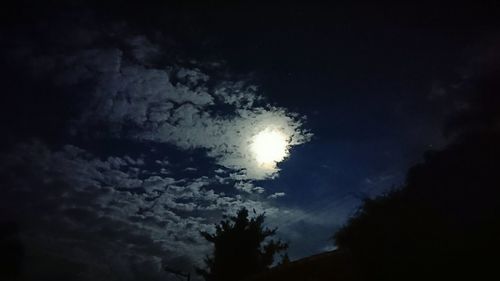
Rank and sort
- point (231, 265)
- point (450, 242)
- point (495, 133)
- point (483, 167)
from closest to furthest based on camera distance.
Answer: point (450, 242)
point (483, 167)
point (495, 133)
point (231, 265)

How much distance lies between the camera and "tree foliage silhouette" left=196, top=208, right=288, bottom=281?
96.9 feet

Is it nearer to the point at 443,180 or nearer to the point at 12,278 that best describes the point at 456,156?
the point at 443,180

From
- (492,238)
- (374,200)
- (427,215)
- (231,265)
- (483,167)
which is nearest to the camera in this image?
(492,238)

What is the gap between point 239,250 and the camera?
99.6 ft

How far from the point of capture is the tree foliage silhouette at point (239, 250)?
29547mm

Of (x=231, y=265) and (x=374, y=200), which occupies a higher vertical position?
(x=231, y=265)

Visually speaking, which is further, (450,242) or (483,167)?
(483,167)

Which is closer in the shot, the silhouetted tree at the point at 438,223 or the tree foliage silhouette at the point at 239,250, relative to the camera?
the silhouetted tree at the point at 438,223

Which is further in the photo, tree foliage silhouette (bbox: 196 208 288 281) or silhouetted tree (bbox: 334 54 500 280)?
tree foliage silhouette (bbox: 196 208 288 281)

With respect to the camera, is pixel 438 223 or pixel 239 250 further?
pixel 239 250

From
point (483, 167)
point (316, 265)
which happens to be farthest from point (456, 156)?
point (316, 265)

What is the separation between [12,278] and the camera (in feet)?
133

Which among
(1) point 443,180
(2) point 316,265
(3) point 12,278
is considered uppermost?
(3) point 12,278

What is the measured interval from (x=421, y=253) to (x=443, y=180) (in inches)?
404
